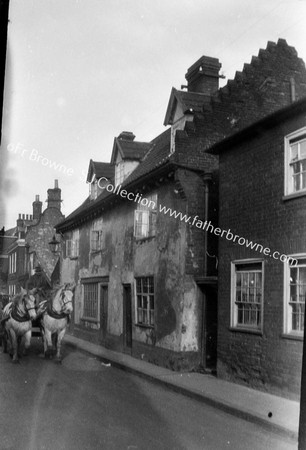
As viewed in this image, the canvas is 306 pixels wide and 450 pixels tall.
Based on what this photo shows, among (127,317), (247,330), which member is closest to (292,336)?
(247,330)

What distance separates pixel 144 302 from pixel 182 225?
3.48m

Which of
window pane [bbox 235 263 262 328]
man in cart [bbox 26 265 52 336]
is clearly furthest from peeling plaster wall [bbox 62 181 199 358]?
man in cart [bbox 26 265 52 336]

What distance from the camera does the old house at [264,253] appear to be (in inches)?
366

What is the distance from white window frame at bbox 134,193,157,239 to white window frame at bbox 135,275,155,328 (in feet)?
4.57

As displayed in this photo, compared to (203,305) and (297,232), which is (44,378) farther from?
(297,232)

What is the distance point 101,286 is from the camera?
745 inches

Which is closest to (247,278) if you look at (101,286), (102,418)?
(102,418)

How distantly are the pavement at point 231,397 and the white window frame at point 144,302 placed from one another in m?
1.39

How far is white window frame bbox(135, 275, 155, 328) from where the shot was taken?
14930 millimetres

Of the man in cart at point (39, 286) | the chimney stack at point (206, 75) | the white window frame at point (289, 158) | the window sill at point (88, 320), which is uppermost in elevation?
the chimney stack at point (206, 75)

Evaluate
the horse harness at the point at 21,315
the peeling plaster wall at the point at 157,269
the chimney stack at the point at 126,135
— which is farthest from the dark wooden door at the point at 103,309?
the chimney stack at the point at 126,135

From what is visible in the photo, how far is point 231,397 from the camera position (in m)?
9.24

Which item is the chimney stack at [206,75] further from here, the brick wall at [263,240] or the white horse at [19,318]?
the white horse at [19,318]

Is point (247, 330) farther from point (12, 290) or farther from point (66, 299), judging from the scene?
point (12, 290)
